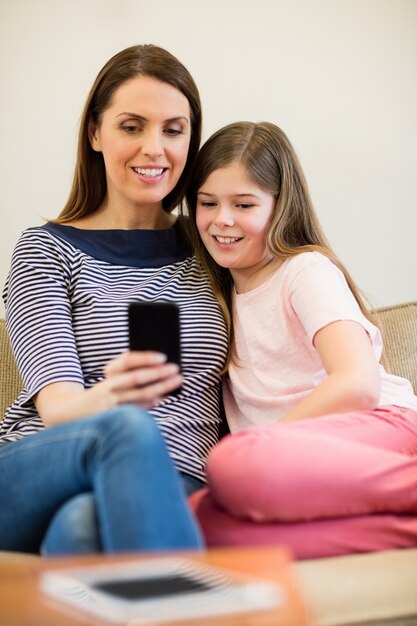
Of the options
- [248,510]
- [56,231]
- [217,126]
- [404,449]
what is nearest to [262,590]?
[248,510]

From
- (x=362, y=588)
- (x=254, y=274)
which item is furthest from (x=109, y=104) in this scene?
(x=362, y=588)

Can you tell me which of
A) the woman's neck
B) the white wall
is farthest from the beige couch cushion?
the white wall

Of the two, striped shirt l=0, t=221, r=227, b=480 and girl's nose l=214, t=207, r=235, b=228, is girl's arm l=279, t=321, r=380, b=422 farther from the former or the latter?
girl's nose l=214, t=207, r=235, b=228

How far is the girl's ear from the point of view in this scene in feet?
5.56

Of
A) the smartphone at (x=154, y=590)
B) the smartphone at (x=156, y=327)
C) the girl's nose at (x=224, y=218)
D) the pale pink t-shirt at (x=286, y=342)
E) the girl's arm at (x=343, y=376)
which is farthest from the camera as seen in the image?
the girl's nose at (x=224, y=218)

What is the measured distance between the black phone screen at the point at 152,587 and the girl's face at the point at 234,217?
0.86 meters

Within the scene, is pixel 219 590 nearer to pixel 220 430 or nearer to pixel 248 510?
pixel 248 510

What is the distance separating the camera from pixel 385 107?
2.16 metres

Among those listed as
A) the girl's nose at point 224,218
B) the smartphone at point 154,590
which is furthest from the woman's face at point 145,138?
the smartphone at point 154,590

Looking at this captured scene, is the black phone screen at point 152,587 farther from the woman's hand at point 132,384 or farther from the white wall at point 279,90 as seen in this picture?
the white wall at point 279,90

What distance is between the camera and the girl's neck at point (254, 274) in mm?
1648

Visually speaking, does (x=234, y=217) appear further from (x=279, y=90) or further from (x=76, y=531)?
(x=76, y=531)

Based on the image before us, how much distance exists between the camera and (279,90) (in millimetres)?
2104

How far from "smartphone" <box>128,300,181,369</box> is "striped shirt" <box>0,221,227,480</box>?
0.89 feet
